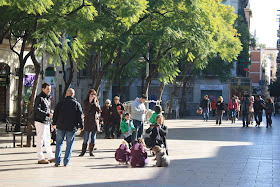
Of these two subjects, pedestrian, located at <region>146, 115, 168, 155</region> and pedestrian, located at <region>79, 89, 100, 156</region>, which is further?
pedestrian, located at <region>79, 89, 100, 156</region>

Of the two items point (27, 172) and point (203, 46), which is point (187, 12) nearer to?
point (203, 46)

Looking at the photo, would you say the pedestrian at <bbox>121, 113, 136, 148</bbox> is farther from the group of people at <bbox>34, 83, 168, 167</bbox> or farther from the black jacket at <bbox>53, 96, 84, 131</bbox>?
the black jacket at <bbox>53, 96, 84, 131</bbox>

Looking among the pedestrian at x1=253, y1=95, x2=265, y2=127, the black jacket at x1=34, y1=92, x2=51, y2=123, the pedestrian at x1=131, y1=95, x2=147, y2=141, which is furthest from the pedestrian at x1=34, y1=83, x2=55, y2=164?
the pedestrian at x1=253, y1=95, x2=265, y2=127

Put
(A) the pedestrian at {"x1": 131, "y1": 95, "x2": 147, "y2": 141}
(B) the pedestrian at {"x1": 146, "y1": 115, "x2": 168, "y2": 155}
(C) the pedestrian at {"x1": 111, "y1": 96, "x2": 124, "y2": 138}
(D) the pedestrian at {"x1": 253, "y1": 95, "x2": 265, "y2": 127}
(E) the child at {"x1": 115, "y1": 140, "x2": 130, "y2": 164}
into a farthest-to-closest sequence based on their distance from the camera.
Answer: (D) the pedestrian at {"x1": 253, "y1": 95, "x2": 265, "y2": 127}, (C) the pedestrian at {"x1": 111, "y1": 96, "x2": 124, "y2": 138}, (A) the pedestrian at {"x1": 131, "y1": 95, "x2": 147, "y2": 141}, (B) the pedestrian at {"x1": 146, "y1": 115, "x2": 168, "y2": 155}, (E) the child at {"x1": 115, "y1": 140, "x2": 130, "y2": 164}

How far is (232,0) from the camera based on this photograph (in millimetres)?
67688

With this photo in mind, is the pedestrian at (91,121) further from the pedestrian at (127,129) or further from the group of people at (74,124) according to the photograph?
the pedestrian at (127,129)

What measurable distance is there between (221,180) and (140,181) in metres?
1.53

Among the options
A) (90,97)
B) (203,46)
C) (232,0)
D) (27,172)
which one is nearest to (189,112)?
(232,0)

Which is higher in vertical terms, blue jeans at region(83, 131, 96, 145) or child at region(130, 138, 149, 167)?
blue jeans at region(83, 131, 96, 145)

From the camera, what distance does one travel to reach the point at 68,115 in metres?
13.2

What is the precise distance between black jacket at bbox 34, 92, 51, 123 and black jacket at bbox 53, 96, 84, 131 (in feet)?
1.07

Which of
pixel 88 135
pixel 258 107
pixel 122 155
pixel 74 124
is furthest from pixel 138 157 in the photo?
pixel 258 107

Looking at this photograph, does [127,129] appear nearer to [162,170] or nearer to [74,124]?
[74,124]

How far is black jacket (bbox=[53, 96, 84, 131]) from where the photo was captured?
13112 mm
